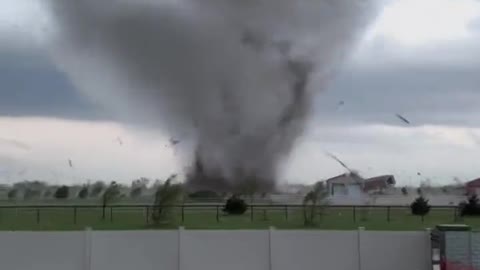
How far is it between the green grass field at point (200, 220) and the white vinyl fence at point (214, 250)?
1341 centimetres

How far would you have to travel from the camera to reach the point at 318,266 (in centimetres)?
2223

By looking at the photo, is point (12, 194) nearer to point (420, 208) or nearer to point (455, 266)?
point (420, 208)

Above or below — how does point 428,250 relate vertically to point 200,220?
below

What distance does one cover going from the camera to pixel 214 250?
72.2 ft

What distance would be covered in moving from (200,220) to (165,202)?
280 cm

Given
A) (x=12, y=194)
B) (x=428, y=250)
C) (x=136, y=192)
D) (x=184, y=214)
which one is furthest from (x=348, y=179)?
(x=428, y=250)

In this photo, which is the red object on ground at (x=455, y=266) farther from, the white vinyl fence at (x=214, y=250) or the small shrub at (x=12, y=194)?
the small shrub at (x=12, y=194)

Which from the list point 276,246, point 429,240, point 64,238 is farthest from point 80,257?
point 429,240

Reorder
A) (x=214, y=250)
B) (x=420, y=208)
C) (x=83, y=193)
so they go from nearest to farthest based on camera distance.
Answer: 1. (x=214, y=250)
2. (x=420, y=208)
3. (x=83, y=193)

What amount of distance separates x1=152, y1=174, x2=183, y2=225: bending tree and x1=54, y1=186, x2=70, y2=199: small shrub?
5424 cm

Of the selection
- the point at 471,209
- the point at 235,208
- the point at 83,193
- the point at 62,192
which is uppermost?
the point at 62,192

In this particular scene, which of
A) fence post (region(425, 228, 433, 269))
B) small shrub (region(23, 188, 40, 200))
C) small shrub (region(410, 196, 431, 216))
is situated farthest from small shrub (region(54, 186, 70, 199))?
fence post (region(425, 228, 433, 269))

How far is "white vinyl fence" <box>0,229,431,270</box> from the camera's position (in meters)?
21.7

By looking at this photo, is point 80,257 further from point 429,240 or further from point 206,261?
point 429,240
